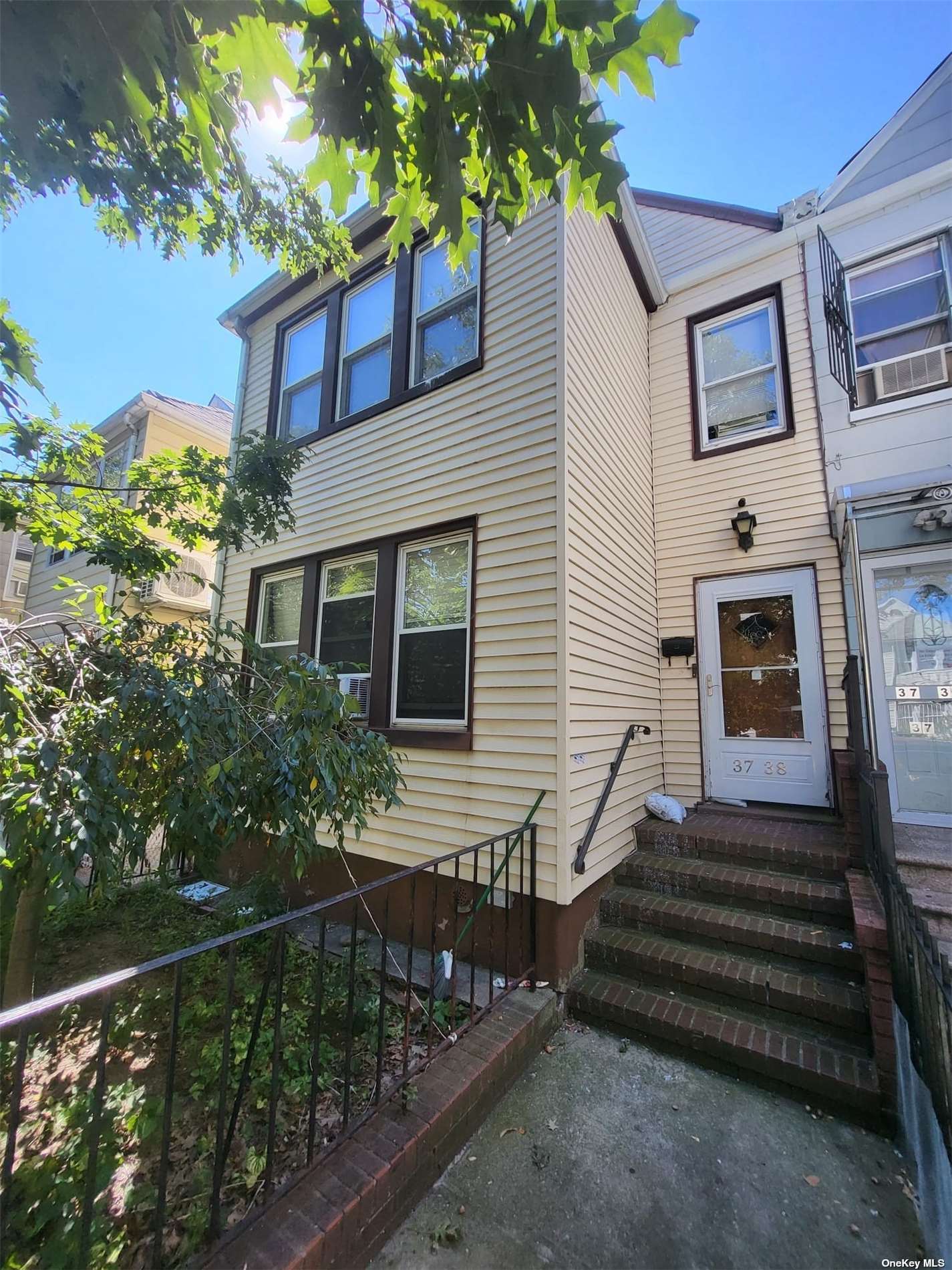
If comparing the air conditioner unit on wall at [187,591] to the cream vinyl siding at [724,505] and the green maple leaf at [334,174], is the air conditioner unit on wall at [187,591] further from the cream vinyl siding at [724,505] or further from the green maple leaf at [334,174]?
the green maple leaf at [334,174]

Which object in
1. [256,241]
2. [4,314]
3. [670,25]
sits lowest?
[670,25]

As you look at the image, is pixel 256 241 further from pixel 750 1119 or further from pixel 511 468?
pixel 750 1119

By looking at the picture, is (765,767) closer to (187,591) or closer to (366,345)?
(366,345)

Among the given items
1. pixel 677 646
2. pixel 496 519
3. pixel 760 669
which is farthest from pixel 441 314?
pixel 760 669

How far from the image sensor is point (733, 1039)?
9.00 ft

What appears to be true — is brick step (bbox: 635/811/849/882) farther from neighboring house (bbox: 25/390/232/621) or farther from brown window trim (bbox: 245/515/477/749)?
neighboring house (bbox: 25/390/232/621)

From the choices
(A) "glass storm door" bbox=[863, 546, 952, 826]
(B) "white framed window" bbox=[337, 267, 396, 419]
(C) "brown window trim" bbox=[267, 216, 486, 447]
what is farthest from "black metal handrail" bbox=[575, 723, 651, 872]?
(B) "white framed window" bbox=[337, 267, 396, 419]

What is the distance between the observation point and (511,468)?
4.09 meters

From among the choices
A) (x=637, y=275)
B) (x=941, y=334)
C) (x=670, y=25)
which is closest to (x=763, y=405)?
(x=941, y=334)

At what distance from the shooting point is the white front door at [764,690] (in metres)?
4.73

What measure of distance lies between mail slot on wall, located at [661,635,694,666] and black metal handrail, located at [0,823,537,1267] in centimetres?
282

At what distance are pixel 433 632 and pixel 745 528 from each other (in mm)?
3237

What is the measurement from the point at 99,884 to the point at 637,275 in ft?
23.3

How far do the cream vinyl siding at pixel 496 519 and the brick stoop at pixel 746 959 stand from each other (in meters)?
0.73
